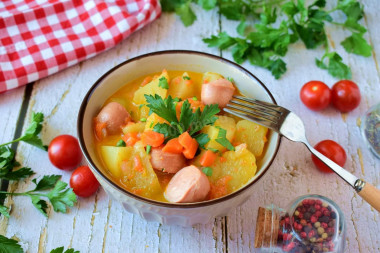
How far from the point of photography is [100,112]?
2.71 m

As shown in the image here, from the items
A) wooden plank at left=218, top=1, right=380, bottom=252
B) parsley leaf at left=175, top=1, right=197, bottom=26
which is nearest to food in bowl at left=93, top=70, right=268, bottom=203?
wooden plank at left=218, top=1, right=380, bottom=252

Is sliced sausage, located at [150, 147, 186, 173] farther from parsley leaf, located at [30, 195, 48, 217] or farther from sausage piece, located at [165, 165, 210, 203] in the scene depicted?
parsley leaf, located at [30, 195, 48, 217]

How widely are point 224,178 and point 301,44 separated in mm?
1897

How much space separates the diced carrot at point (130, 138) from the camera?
258 centimetres

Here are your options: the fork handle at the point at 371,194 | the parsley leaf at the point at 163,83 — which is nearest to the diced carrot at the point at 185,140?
the parsley leaf at the point at 163,83

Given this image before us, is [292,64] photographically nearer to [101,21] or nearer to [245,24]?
[245,24]

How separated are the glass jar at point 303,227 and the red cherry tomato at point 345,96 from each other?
102cm

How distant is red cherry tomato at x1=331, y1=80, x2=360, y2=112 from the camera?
3.27 meters

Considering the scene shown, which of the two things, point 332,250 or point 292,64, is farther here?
point 292,64

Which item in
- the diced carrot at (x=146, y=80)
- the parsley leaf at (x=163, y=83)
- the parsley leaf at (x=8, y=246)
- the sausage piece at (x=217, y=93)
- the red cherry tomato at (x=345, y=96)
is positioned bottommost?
the parsley leaf at (x=8, y=246)

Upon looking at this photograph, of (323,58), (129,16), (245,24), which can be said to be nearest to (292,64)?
(323,58)

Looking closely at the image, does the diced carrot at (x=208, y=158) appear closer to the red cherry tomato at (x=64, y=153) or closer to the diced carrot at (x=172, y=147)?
the diced carrot at (x=172, y=147)

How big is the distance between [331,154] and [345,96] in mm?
554

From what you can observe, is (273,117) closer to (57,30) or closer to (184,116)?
(184,116)
